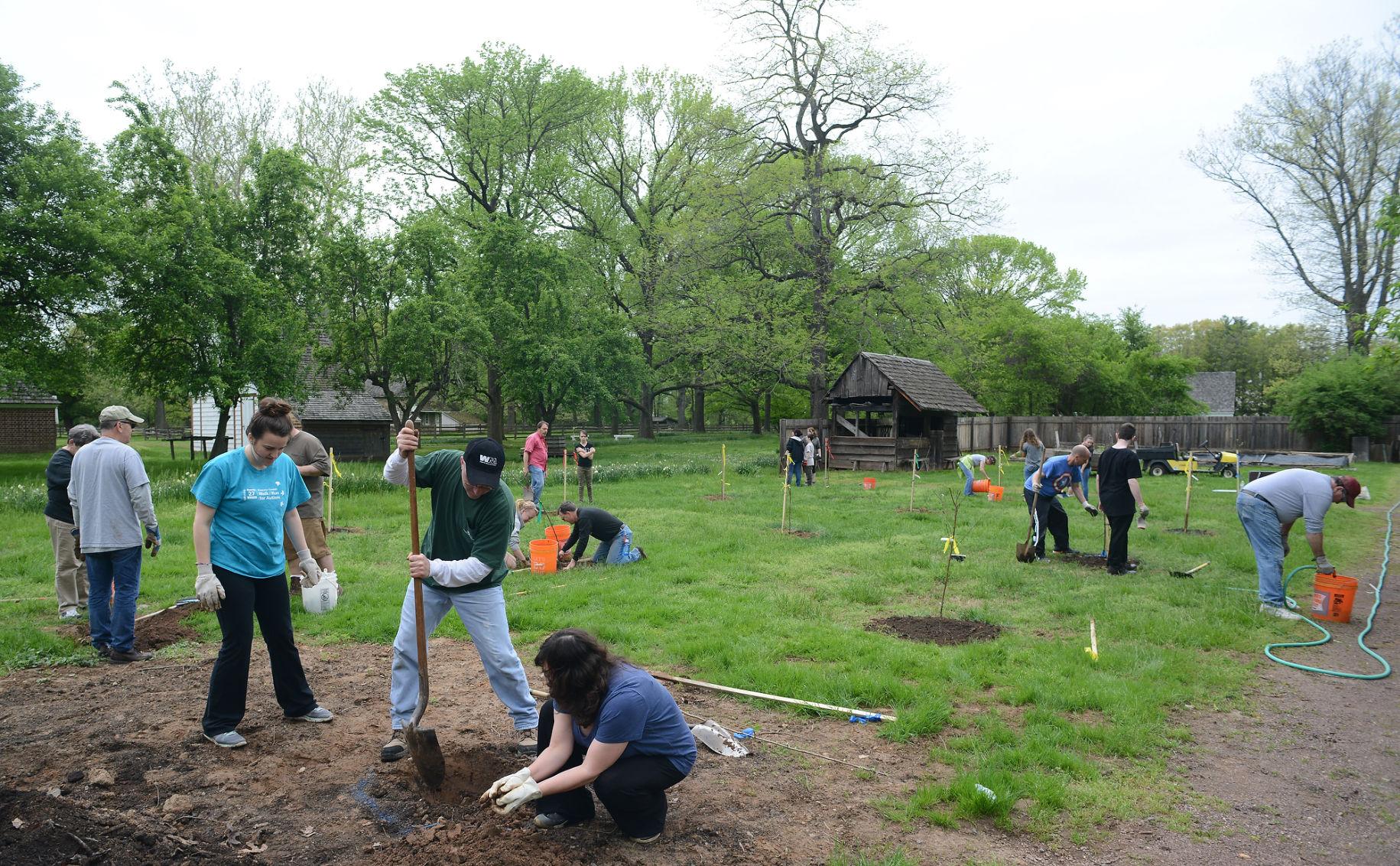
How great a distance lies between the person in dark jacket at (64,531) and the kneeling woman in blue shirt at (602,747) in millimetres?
6197

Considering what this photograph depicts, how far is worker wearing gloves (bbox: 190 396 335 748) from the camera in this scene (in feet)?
15.4

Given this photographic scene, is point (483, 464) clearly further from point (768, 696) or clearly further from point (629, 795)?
point (768, 696)

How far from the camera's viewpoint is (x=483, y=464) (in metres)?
4.37

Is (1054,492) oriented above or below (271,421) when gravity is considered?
below

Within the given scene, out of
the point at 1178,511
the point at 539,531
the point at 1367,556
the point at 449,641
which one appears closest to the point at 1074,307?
the point at 1178,511

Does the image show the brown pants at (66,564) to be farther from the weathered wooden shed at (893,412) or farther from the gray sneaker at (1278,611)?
the weathered wooden shed at (893,412)

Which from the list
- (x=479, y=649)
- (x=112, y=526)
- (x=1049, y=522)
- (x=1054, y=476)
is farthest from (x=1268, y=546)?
(x=112, y=526)

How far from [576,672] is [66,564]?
6844 mm

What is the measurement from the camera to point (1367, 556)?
11.7 m

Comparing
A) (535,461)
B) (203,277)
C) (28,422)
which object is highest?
(203,277)

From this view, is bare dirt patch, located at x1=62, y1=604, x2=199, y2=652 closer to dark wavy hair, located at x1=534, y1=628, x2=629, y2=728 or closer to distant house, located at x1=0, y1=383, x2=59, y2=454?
dark wavy hair, located at x1=534, y1=628, x2=629, y2=728

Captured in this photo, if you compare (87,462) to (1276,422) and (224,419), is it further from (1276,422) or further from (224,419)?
(1276,422)

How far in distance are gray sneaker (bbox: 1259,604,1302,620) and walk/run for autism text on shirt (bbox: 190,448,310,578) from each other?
8.93 m

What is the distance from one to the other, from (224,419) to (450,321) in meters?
6.81
